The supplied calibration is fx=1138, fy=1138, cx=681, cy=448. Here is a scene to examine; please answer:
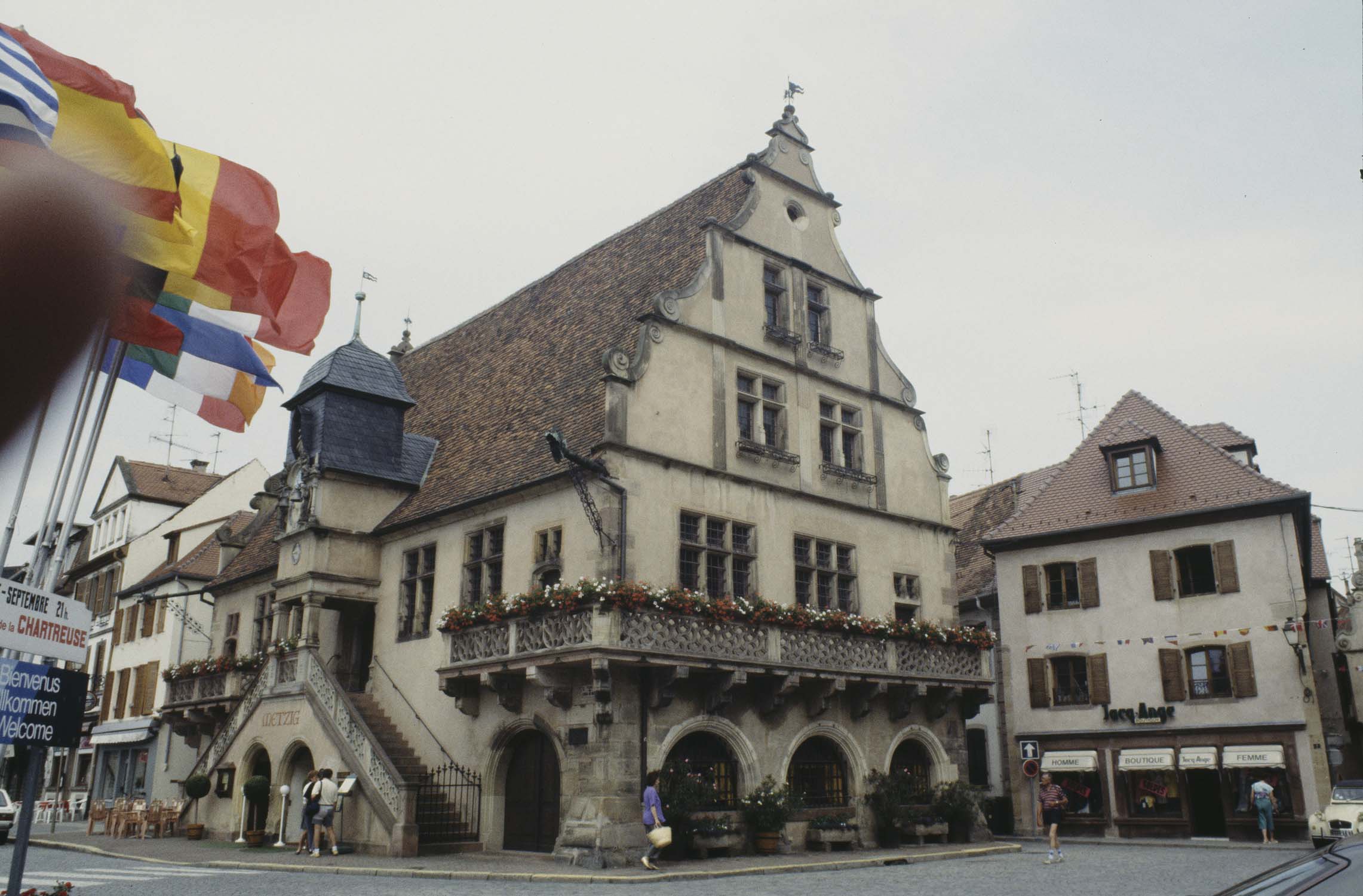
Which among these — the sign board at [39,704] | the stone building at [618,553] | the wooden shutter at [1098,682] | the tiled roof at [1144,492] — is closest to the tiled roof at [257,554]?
the stone building at [618,553]

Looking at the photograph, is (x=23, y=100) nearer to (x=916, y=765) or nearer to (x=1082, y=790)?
(x=916, y=765)

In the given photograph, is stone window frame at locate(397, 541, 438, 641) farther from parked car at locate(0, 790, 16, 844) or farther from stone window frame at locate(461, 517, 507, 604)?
parked car at locate(0, 790, 16, 844)

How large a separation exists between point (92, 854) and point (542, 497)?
11808 mm


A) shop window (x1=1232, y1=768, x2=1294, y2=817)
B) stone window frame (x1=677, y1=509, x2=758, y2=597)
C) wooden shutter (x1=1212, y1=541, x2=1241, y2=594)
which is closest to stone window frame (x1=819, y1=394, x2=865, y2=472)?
stone window frame (x1=677, y1=509, x2=758, y2=597)

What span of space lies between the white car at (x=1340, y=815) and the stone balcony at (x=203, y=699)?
80.8 feet

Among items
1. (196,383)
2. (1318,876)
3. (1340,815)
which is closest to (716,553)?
(196,383)

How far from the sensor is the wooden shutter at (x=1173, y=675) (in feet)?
98.4

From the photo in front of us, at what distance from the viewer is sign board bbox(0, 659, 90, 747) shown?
23.9 ft

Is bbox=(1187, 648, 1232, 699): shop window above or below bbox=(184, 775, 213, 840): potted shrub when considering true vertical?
above

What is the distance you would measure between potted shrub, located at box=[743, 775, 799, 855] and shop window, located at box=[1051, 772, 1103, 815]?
13141 mm

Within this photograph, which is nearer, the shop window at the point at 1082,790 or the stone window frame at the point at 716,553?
the stone window frame at the point at 716,553

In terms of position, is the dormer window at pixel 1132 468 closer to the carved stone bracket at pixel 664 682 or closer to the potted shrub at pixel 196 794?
the carved stone bracket at pixel 664 682

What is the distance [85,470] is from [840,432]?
20.3m

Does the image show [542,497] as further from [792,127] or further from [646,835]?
[792,127]
